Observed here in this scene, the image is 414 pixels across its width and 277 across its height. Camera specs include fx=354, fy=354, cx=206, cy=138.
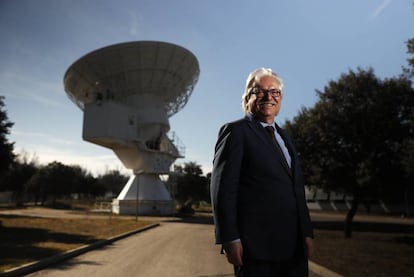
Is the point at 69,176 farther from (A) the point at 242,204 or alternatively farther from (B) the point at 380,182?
(A) the point at 242,204

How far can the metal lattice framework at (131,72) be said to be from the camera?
32.1 m

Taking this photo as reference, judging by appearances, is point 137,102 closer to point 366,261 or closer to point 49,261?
point 49,261

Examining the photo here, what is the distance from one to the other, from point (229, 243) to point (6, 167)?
2321 cm

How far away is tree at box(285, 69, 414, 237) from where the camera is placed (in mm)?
16031

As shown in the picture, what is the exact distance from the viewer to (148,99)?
3625 cm

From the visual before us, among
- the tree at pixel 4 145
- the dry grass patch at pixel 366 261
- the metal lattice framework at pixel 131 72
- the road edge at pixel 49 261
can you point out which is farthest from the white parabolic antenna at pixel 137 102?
the dry grass patch at pixel 366 261

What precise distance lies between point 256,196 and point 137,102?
3485cm

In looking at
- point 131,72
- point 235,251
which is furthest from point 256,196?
point 131,72

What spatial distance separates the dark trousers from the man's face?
1.12 m

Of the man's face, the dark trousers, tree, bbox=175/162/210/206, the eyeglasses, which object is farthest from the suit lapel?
tree, bbox=175/162/210/206

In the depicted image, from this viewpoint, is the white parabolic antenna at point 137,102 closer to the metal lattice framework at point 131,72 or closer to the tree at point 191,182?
the metal lattice framework at point 131,72

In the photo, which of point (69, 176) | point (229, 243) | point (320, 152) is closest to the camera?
point (229, 243)

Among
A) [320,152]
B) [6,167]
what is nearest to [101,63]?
[6,167]

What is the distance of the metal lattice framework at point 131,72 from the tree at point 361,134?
1901cm
